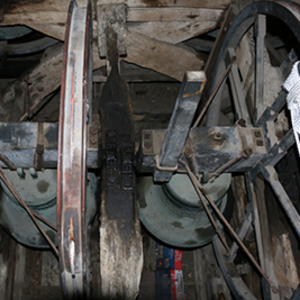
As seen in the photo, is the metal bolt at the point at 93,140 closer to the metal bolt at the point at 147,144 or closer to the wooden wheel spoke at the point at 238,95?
the metal bolt at the point at 147,144

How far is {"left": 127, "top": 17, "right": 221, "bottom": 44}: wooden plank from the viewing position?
2.96 meters

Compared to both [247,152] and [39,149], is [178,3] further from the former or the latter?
[39,149]

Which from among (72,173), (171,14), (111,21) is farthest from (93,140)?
(171,14)

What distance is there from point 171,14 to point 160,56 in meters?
0.42

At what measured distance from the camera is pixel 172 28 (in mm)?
3023

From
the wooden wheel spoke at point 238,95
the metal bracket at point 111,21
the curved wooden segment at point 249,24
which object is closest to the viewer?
the curved wooden segment at point 249,24

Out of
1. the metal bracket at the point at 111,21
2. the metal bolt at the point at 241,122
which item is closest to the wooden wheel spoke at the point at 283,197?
the metal bolt at the point at 241,122

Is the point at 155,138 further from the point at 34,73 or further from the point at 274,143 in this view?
the point at 34,73

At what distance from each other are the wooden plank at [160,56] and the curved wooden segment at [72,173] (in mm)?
1566

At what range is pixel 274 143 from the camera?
196cm

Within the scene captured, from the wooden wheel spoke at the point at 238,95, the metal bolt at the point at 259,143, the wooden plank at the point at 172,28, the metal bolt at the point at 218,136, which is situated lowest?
the metal bolt at the point at 259,143

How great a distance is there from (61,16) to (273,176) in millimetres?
2359

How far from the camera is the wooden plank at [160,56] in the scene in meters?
2.99

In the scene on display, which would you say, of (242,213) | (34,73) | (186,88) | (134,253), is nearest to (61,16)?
(34,73)
